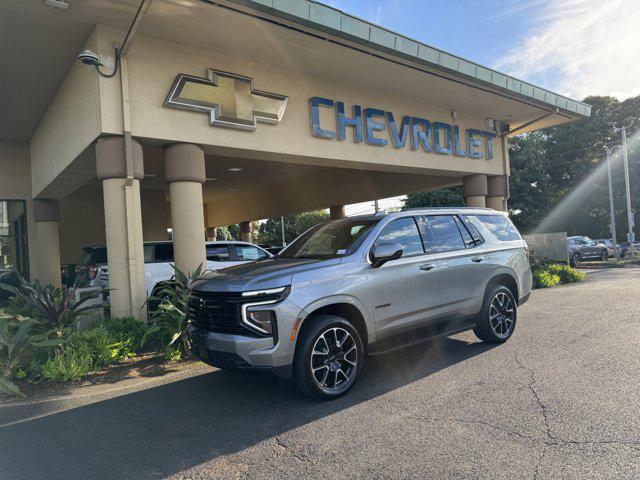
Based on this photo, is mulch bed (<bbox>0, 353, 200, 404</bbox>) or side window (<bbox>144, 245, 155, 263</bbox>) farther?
side window (<bbox>144, 245, 155, 263</bbox>)

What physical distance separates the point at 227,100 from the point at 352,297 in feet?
17.0

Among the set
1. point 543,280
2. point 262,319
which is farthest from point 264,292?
point 543,280

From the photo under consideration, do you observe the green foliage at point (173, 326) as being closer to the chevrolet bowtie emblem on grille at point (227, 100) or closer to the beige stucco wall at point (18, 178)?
the chevrolet bowtie emblem on grille at point (227, 100)

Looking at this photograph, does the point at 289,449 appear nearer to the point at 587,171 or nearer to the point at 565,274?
the point at 565,274

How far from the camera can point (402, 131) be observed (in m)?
11.3

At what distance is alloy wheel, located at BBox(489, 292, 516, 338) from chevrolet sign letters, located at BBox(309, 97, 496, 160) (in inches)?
204

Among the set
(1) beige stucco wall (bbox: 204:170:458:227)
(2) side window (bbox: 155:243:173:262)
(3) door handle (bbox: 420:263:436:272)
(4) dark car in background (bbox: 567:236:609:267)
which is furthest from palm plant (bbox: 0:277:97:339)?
(4) dark car in background (bbox: 567:236:609:267)

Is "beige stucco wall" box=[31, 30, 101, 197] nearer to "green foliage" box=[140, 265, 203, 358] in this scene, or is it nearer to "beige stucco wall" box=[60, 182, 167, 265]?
"green foliage" box=[140, 265, 203, 358]

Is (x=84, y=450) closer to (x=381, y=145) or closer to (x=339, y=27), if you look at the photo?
(x=339, y=27)

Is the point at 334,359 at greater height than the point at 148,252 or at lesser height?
lesser

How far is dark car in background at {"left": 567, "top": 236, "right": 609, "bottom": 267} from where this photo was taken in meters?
26.3

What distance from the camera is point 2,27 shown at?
7.00 meters

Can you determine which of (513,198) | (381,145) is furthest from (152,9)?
(513,198)

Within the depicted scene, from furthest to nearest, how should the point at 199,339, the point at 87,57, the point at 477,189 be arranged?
the point at 477,189 < the point at 87,57 < the point at 199,339
